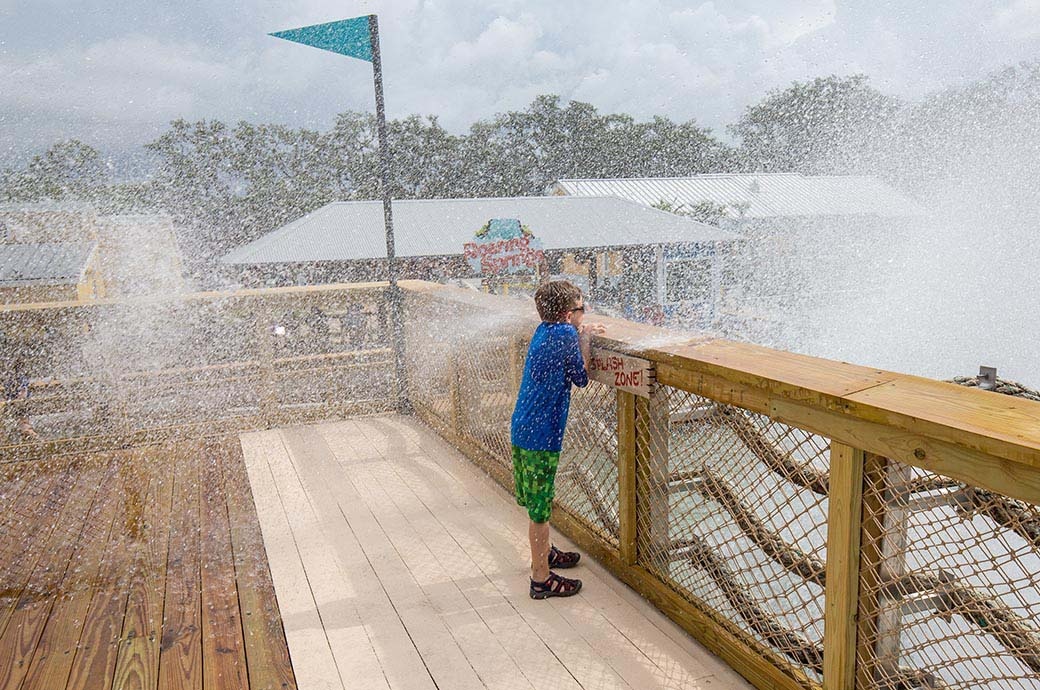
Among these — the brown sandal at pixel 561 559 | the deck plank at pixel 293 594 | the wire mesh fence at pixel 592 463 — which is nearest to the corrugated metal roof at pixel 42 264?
the deck plank at pixel 293 594

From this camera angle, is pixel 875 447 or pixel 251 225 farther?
pixel 251 225

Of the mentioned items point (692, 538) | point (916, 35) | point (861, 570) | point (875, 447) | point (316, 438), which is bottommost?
point (316, 438)

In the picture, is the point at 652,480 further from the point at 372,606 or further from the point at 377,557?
the point at 377,557

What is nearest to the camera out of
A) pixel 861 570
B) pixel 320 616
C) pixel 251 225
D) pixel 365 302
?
pixel 861 570

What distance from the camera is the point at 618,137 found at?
31016 mm

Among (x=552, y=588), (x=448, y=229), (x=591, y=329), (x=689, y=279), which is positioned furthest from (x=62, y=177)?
(x=552, y=588)

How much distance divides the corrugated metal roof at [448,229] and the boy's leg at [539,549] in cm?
1124

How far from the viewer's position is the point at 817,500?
5.78 ft

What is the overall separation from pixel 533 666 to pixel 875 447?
1.16 m

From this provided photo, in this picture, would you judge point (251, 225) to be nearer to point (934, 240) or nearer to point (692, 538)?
point (934, 240)

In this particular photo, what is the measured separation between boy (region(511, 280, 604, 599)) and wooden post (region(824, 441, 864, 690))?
95 cm

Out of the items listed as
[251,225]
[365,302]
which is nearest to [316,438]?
[365,302]

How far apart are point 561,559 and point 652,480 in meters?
0.55

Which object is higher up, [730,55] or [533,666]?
[730,55]
